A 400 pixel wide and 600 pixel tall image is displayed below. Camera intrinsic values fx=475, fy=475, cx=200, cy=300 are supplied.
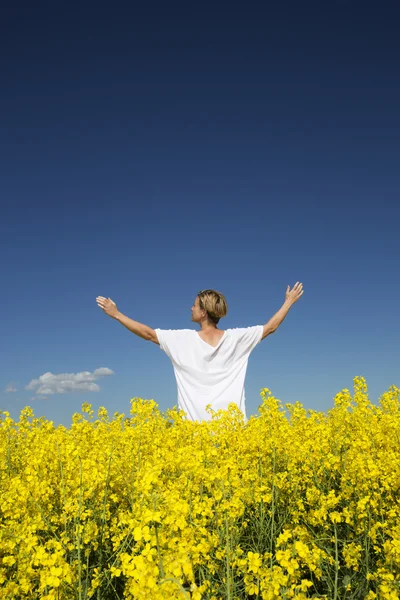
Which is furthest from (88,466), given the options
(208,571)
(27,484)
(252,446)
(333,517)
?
(333,517)

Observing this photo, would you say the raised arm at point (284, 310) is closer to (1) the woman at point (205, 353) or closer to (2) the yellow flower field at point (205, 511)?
(1) the woman at point (205, 353)

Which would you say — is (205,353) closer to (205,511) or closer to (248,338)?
(248,338)

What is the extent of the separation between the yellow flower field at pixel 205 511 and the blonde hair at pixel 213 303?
140 cm

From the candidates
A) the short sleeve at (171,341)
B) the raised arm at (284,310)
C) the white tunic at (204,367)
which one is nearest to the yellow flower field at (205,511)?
the white tunic at (204,367)

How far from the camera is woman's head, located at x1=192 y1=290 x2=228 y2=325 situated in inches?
225

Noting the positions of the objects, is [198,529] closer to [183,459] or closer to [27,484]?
[183,459]

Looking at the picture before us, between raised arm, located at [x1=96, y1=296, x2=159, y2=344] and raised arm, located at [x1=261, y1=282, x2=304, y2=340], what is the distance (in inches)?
56.4

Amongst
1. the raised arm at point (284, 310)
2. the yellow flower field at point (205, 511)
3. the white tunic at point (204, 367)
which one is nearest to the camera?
the yellow flower field at point (205, 511)

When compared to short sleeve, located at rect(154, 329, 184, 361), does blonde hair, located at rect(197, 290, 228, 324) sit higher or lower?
higher

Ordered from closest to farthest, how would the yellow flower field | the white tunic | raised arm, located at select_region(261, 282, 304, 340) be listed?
the yellow flower field < the white tunic < raised arm, located at select_region(261, 282, 304, 340)

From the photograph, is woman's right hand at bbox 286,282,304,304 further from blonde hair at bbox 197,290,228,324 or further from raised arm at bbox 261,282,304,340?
blonde hair at bbox 197,290,228,324

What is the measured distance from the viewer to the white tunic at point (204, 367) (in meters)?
5.70

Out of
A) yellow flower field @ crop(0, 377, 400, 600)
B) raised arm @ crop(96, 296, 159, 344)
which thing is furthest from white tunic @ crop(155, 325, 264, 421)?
yellow flower field @ crop(0, 377, 400, 600)

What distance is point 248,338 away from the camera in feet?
19.4
